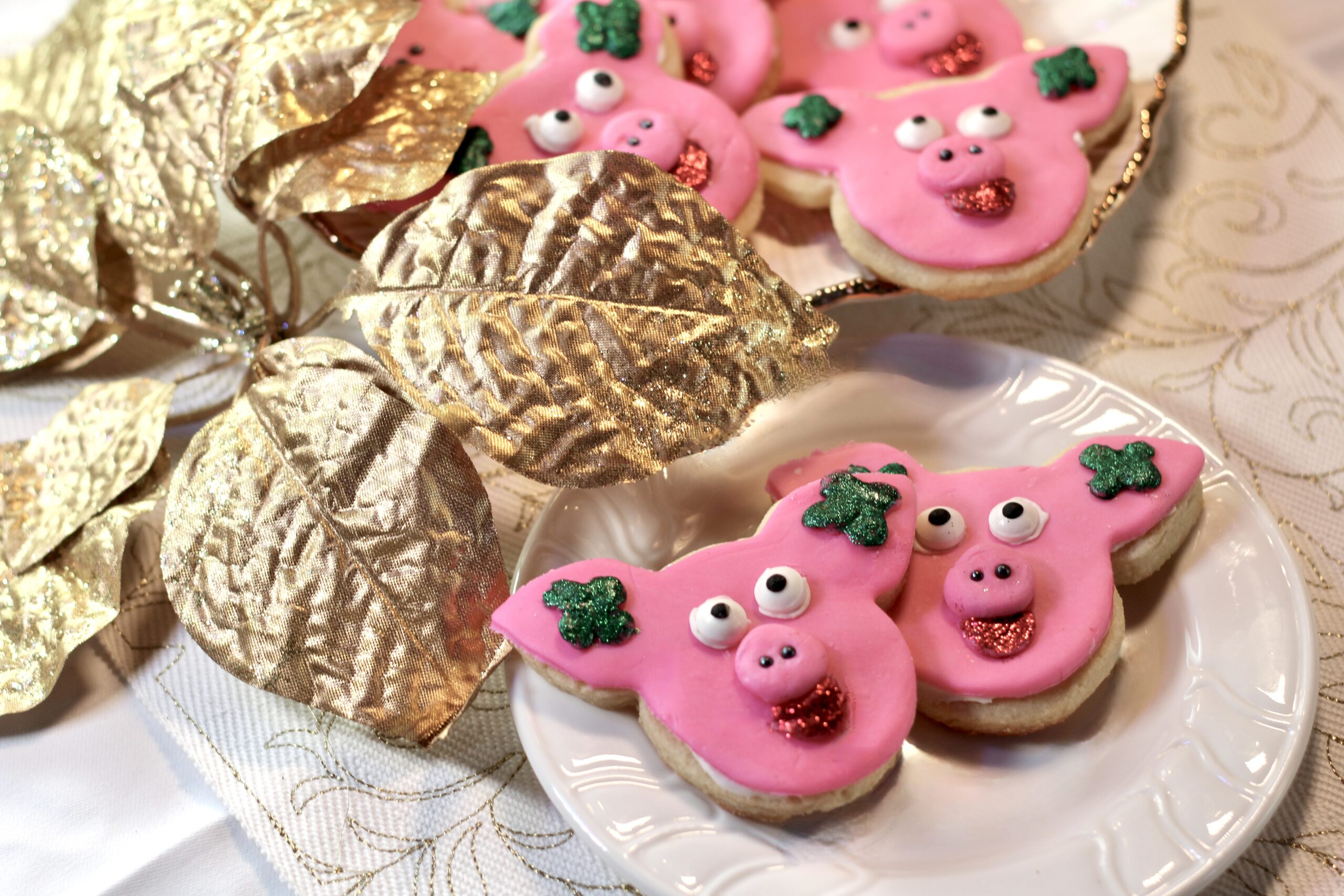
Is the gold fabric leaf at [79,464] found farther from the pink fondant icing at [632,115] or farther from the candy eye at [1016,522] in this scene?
the candy eye at [1016,522]

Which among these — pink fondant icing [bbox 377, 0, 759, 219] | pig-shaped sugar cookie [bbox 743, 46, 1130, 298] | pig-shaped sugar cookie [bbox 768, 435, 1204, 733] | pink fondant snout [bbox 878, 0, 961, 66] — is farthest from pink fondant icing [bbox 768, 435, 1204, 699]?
pink fondant snout [bbox 878, 0, 961, 66]

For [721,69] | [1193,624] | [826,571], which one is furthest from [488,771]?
[721,69]

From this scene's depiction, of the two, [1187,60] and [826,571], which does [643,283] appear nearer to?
[826,571]

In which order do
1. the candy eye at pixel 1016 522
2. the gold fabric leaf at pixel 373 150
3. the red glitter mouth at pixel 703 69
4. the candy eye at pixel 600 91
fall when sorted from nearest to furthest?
the candy eye at pixel 1016 522 → the gold fabric leaf at pixel 373 150 → the candy eye at pixel 600 91 → the red glitter mouth at pixel 703 69

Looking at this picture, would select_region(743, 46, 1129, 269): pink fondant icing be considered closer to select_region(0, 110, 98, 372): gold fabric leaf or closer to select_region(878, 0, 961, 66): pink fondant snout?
select_region(878, 0, 961, 66): pink fondant snout

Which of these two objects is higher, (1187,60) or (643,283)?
(643,283)

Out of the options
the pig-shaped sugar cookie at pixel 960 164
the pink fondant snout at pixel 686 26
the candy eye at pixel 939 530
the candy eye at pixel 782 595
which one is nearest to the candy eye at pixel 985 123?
the pig-shaped sugar cookie at pixel 960 164
